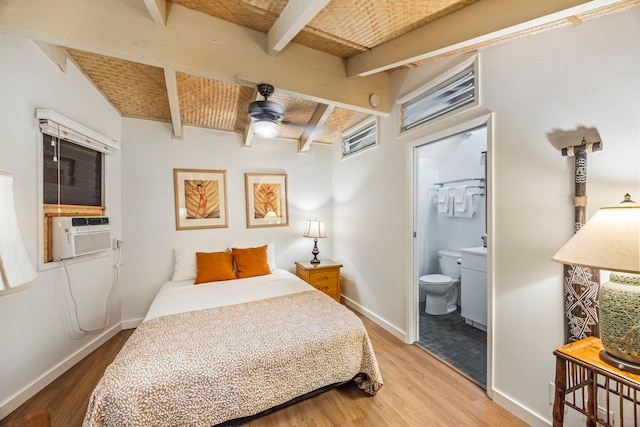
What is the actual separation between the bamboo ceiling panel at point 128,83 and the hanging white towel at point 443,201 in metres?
3.76

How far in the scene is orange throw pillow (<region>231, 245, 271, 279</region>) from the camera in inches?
Answer: 120

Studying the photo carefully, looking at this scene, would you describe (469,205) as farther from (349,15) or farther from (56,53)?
(56,53)

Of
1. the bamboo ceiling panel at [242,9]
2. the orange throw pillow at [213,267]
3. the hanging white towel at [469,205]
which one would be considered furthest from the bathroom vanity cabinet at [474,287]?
the bamboo ceiling panel at [242,9]

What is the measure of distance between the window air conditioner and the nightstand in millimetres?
2191

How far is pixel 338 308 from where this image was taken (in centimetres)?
208

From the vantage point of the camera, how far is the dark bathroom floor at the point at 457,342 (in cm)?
217

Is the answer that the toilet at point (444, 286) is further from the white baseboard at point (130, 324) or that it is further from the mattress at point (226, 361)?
the white baseboard at point (130, 324)

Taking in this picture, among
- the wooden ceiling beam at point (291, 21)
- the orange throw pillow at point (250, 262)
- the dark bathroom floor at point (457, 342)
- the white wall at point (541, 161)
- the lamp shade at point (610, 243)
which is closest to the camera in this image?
the lamp shade at point (610, 243)

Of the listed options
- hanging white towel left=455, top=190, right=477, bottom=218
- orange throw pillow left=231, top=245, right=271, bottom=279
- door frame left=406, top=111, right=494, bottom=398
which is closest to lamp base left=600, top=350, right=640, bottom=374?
door frame left=406, top=111, right=494, bottom=398

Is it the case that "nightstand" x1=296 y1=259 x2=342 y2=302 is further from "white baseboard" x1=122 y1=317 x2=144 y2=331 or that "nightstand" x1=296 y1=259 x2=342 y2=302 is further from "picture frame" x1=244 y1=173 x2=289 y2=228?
"white baseboard" x1=122 y1=317 x2=144 y2=331

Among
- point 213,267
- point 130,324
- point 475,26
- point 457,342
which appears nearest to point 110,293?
point 130,324

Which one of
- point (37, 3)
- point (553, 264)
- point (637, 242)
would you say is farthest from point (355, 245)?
point (37, 3)

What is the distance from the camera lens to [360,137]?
3414 mm

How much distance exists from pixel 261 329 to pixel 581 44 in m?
2.61
